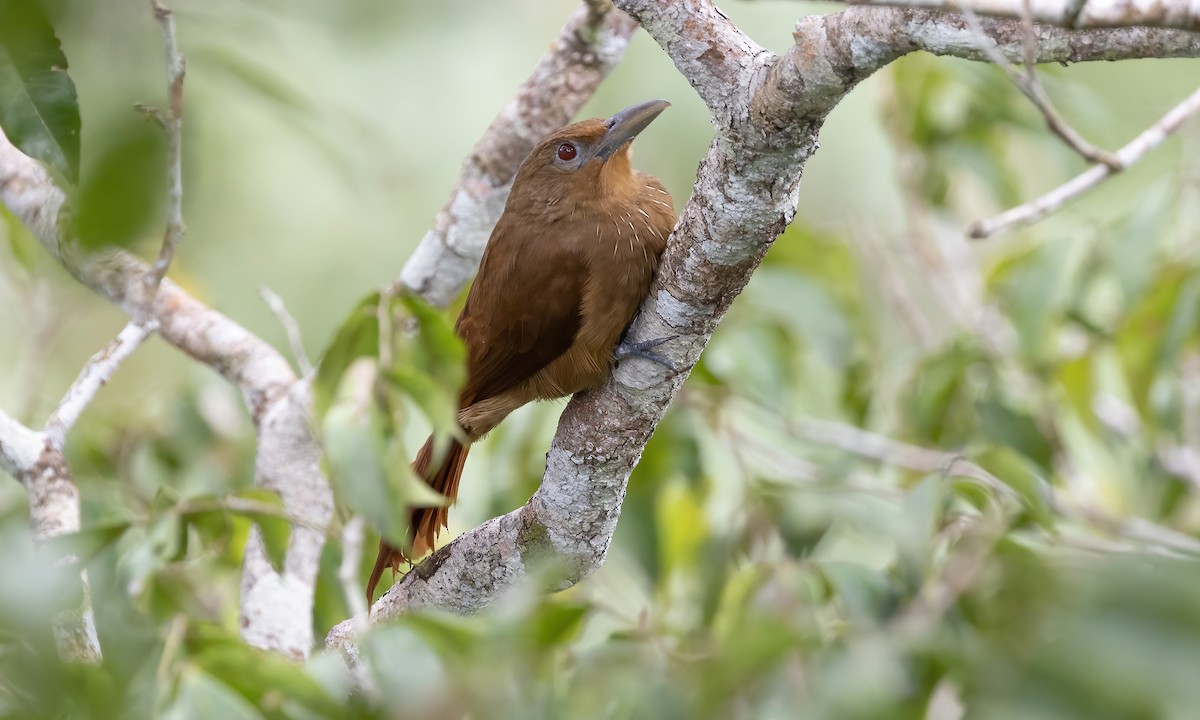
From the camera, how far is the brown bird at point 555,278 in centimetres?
278

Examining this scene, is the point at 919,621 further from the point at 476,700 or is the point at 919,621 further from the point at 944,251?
the point at 944,251

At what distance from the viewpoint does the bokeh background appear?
41.4 inches

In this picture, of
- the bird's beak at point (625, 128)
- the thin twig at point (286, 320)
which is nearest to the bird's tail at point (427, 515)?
the thin twig at point (286, 320)

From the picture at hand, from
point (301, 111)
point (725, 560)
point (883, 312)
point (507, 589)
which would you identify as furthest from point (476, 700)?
point (883, 312)

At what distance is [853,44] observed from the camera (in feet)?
5.89

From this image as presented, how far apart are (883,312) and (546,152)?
440 centimetres

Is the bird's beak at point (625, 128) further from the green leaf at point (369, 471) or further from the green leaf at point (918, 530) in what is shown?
the green leaf at point (369, 471)

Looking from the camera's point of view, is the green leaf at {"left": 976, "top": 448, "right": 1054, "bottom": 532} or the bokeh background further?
the green leaf at {"left": 976, "top": 448, "right": 1054, "bottom": 532}

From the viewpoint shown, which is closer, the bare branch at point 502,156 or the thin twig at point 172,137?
the thin twig at point 172,137

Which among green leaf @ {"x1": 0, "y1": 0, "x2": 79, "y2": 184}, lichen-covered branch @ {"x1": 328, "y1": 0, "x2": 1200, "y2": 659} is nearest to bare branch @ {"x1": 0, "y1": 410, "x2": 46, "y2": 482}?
lichen-covered branch @ {"x1": 328, "y1": 0, "x2": 1200, "y2": 659}

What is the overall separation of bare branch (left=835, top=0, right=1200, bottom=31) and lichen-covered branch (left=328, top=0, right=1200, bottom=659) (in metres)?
0.14

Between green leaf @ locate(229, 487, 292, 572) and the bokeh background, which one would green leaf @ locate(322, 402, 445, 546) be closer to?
the bokeh background

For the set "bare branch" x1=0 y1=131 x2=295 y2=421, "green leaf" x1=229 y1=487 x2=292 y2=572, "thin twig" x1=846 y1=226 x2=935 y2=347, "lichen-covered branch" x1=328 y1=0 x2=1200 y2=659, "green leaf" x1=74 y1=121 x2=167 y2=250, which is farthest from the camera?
"thin twig" x1=846 y1=226 x2=935 y2=347

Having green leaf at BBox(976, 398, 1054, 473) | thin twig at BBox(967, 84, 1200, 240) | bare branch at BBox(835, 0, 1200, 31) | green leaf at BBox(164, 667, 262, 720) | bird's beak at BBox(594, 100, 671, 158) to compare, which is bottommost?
green leaf at BBox(976, 398, 1054, 473)
